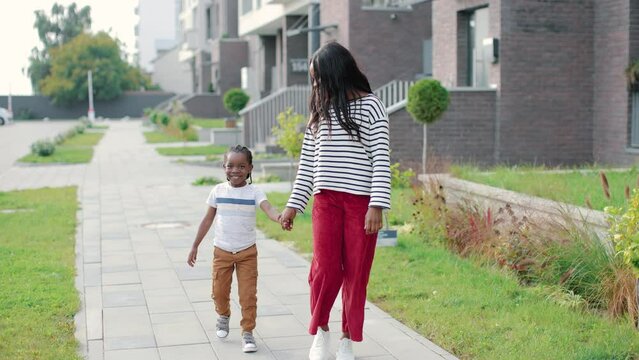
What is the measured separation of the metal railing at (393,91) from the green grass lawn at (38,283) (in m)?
10.3

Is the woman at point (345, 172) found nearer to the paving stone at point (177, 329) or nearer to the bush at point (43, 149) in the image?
the paving stone at point (177, 329)

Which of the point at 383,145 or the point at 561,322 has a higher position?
the point at 383,145

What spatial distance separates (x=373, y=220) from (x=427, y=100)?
10476 millimetres

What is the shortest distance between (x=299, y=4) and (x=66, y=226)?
61.6ft

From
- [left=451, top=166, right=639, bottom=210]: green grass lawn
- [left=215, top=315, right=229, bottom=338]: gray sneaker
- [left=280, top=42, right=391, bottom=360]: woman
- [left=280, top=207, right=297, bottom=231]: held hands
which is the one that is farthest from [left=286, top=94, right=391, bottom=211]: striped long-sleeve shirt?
[left=451, top=166, right=639, bottom=210]: green grass lawn

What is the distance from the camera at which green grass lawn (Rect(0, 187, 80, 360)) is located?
6223 mm

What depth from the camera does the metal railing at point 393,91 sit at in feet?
74.7

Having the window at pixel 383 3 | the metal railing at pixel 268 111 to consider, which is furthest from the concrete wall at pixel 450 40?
the metal railing at pixel 268 111

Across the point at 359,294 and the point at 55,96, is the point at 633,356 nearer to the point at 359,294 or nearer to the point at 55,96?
the point at 359,294

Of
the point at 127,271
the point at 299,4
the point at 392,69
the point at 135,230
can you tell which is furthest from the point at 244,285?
the point at 299,4

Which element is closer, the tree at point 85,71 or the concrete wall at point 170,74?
the tree at point 85,71

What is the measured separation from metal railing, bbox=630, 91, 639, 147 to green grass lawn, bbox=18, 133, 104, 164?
15193 mm

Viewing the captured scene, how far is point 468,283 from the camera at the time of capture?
7.87 m

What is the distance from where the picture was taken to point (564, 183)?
10461 millimetres
